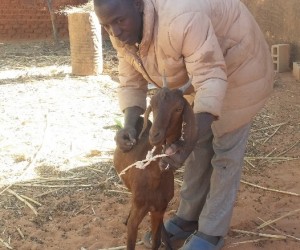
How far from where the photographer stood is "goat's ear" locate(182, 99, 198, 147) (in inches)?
107

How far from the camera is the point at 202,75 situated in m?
2.93

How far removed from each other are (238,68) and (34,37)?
12023 mm

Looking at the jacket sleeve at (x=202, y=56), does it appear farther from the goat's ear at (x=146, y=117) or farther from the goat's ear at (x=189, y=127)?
the goat's ear at (x=146, y=117)

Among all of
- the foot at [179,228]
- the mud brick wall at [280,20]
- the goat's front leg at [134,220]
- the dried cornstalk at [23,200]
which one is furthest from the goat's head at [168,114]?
the mud brick wall at [280,20]

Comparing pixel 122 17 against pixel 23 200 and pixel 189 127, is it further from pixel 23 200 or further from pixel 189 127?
pixel 23 200

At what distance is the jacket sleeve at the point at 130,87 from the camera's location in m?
3.57

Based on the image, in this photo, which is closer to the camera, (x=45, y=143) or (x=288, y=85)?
(x=45, y=143)

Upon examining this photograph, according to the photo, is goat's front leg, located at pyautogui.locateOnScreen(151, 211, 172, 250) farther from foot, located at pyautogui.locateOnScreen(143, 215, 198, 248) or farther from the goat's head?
the goat's head

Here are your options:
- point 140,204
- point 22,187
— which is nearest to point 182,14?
point 140,204

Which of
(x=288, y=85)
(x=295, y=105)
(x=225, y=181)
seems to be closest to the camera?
(x=225, y=181)

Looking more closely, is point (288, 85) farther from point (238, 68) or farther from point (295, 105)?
point (238, 68)

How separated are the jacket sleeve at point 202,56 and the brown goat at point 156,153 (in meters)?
0.18

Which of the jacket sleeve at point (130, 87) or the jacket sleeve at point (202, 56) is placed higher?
the jacket sleeve at point (202, 56)

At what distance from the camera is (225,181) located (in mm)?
3633
